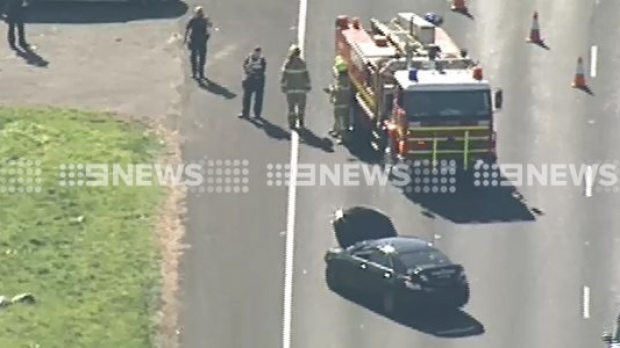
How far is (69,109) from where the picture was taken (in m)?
62.3

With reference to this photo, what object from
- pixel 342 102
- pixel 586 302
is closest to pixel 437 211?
pixel 342 102

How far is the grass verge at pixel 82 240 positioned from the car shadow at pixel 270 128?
2.42 m

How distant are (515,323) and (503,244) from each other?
12.4ft

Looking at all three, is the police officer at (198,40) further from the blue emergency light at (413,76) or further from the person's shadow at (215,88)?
the blue emergency light at (413,76)

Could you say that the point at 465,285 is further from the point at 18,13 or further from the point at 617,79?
the point at 18,13

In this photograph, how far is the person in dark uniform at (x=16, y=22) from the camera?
65.7 meters

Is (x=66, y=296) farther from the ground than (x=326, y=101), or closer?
closer

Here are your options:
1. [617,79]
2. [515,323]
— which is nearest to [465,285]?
[515,323]

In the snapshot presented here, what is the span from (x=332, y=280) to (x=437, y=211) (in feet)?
14.4

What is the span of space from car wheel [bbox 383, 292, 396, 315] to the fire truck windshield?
6658mm

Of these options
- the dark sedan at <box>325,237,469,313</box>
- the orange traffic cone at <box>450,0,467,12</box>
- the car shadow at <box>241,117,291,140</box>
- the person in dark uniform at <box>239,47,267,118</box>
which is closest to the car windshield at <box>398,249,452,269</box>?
the dark sedan at <box>325,237,469,313</box>

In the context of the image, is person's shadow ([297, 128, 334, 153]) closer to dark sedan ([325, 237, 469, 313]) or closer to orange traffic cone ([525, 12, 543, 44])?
dark sedan ([325, 237, 469, 313])

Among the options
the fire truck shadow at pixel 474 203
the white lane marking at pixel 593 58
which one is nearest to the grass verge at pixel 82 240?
the fire truck shadow at pixel 474 203

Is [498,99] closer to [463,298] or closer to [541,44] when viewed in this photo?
[463,298]
